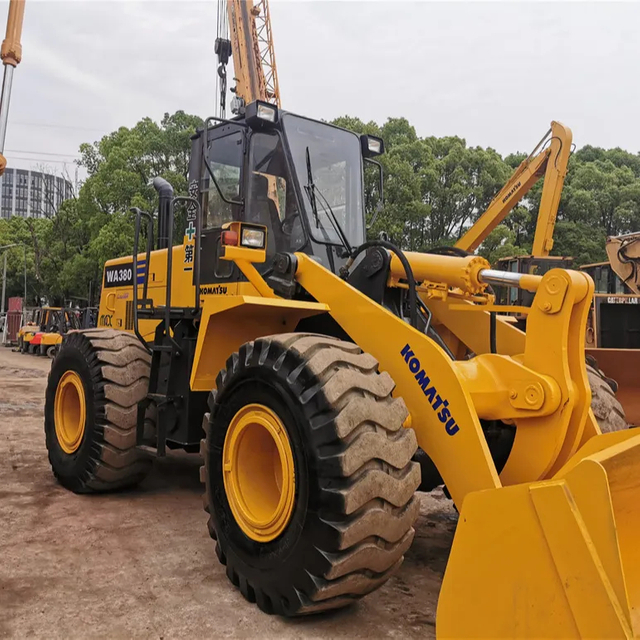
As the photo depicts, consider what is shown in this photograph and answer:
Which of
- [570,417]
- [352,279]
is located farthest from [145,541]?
[570,417]

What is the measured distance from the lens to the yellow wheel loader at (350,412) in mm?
2238

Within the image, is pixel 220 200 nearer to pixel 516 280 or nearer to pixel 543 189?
pixel 516 280

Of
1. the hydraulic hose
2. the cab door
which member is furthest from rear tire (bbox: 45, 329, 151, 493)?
the hydraulic hose

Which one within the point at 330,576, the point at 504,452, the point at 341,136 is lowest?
the point at 330,576

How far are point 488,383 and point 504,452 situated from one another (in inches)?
24.8

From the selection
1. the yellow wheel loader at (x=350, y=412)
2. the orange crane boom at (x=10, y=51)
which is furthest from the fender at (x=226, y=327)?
the orange crane boom at (x=10, y=51)

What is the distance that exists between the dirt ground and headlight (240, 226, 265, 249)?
2.01 m

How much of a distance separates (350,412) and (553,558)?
1094 millimetres

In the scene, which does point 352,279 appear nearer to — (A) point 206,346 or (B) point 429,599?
(A) point 206,346

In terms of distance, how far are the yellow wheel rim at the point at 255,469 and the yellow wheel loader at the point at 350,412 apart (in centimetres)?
1

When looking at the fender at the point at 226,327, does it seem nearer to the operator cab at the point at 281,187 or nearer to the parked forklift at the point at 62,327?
the operator cab at the point at 281,187

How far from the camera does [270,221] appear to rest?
4887 mm

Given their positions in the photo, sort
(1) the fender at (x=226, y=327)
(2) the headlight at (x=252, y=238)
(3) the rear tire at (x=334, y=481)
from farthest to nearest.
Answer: (2) the headlight at (x=252, y=238)
(1) the fender at (x=226, y=327)
(3) the rear tire at (x=334, y=481)

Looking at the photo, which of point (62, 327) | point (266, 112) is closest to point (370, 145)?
point (266, 112)
